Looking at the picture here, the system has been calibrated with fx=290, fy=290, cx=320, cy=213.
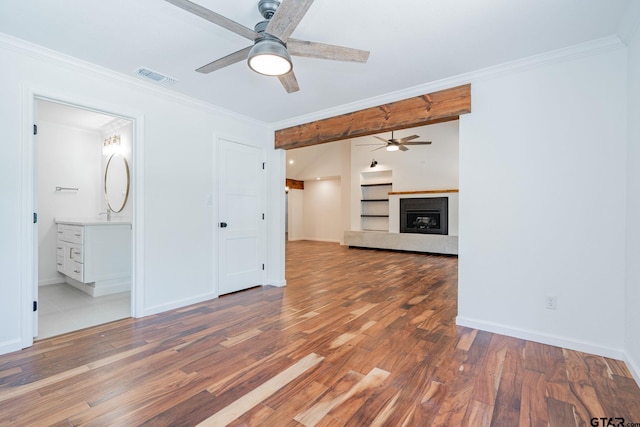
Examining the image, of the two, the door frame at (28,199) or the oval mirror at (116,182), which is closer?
the door frame at (28,199)

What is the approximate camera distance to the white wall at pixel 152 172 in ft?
7.44

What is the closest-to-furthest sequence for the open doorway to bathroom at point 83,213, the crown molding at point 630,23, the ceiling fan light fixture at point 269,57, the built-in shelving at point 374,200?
the ceiling fan light fixture at point 269,57
the crown molding at point 630,23
the open doorway to bathroom at point 83,213
the built-in shelving at point 374,200

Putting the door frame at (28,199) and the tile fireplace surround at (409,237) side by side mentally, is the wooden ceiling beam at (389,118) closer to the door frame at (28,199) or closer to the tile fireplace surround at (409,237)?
the door frame at (28,199)

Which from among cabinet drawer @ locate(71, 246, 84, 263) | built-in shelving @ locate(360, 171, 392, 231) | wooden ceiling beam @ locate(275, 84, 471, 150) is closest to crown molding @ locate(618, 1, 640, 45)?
wooden ceiling beam @ locate(275, 84, 471, 150)

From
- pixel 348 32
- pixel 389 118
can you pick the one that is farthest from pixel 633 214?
pixel 348 32

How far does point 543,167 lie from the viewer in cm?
247

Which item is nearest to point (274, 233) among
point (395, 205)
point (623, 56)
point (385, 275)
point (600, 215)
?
point (385, 275)

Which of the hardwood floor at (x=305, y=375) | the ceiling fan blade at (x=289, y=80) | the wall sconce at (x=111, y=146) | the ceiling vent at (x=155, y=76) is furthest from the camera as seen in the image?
the wall sconce at (x=111, y=146)

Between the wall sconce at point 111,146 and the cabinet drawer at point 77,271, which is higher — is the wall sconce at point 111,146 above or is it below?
above

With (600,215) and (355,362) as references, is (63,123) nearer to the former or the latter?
(355,362)

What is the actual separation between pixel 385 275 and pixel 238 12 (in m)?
4.27

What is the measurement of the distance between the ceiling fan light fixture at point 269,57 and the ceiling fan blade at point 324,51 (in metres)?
0.10

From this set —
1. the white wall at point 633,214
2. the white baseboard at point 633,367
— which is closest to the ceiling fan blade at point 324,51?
the white wall at point 633,214

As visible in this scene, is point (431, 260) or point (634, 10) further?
point (431, 260)
